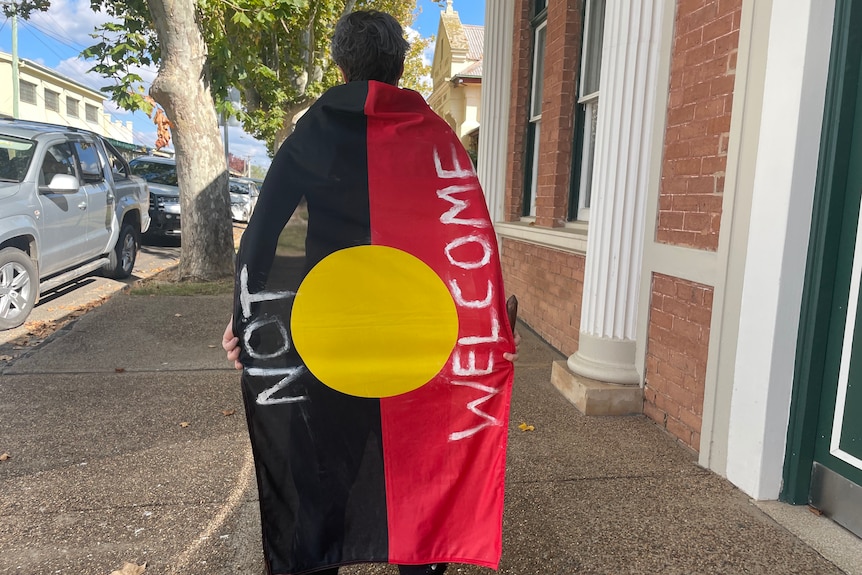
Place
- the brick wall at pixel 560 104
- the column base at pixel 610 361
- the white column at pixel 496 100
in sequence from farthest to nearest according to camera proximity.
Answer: the white column at pixel 496 100, the brick wall at pixel 560 104, the column base at pixel 610 361

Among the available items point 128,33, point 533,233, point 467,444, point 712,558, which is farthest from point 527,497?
point 128,33

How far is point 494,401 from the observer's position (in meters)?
1.95

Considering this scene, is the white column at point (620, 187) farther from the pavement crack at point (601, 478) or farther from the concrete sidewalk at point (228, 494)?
the pavement crack at point (601, 478)

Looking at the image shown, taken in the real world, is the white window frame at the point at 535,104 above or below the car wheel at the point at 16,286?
above

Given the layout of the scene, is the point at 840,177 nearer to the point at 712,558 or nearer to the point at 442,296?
the point at 712,558

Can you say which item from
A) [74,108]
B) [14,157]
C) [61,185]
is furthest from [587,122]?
[74,108]

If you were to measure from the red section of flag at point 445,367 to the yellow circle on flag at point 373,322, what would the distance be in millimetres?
41

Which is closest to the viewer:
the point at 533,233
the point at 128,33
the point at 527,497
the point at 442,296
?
the point at 442,296

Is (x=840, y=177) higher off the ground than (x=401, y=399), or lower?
higher

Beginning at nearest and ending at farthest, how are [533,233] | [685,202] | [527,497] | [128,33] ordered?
[527,497]
[685,202]
[533,233]
[128,33]

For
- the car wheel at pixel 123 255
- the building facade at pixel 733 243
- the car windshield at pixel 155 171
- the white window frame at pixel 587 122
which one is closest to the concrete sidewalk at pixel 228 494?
Answer: the building facade at pixel 733 243

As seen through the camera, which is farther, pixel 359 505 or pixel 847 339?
pixel 847 339

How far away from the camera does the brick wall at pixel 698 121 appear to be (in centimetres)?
321

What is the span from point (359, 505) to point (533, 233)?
176 inches
